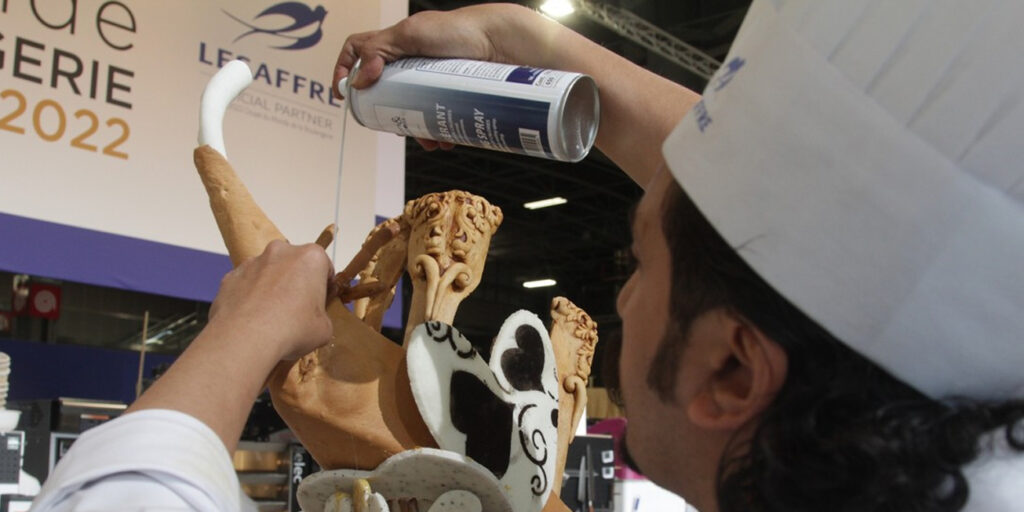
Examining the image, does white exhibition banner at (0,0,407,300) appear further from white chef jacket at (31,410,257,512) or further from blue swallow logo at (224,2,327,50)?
white chef jacket at (31,410,257,512)

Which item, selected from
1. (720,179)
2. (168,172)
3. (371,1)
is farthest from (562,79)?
(371,1)

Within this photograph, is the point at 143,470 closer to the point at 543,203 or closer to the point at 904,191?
the point at 904,191

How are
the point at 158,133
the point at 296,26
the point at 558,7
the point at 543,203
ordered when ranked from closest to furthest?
the point at 158,133 < the point at 296,26 < the point at 558,7 < the point at 543,203

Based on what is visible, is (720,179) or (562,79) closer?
(720,179)

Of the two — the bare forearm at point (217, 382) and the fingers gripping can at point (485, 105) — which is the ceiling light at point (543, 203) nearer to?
the fingers gripping can at point (485, 105)

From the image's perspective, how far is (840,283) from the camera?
0.54 meters

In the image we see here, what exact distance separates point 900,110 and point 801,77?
0.06 meters

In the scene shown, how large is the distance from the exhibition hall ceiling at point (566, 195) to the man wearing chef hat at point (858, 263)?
13.1 feet

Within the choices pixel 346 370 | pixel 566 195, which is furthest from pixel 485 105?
pixel 566 195

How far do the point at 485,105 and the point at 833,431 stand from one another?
43 centimetres

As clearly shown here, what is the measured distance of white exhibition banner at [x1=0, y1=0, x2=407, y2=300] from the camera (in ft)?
7.62

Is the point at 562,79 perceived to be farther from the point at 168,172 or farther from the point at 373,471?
the point at 168,172

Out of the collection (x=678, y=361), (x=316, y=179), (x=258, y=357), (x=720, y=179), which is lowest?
(x=316, y=179)

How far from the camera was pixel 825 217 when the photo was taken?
1.80 feet
